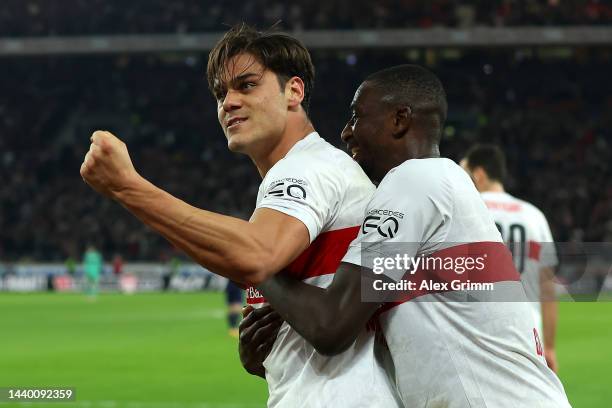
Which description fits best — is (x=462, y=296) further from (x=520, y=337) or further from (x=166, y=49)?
(x=166, y=49)

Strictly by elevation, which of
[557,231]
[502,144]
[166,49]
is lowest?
[557,231]

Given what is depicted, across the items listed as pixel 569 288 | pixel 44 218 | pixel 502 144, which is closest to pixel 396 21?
pixel 502 144

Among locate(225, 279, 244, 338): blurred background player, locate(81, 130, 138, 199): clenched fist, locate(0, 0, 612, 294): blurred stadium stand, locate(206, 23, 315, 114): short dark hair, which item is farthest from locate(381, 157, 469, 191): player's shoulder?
locate(0, 0, 612, 294): blurred stadium stand

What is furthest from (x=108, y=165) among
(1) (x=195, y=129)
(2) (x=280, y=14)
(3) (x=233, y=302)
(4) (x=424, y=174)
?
(1) (x=195, y=129)

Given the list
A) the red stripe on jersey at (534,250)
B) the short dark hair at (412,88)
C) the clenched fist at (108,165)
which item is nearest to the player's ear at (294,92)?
the short dark hair at (412,88)

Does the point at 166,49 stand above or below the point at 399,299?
above

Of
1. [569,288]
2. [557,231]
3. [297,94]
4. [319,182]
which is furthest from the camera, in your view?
[557,231]

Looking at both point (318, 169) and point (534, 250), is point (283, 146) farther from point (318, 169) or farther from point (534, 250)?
point (534, 250)

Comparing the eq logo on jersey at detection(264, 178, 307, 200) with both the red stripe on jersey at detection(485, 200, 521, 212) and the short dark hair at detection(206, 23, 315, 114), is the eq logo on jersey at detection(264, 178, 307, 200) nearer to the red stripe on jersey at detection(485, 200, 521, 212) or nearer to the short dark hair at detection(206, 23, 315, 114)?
the short dark hair at detection(206, 23, 315, 114)

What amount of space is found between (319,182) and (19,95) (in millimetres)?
42810

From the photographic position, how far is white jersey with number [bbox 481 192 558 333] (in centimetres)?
665

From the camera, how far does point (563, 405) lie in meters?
3.06

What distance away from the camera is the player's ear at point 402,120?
316 centimetres

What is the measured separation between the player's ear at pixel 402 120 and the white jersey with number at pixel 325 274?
0.20 m
